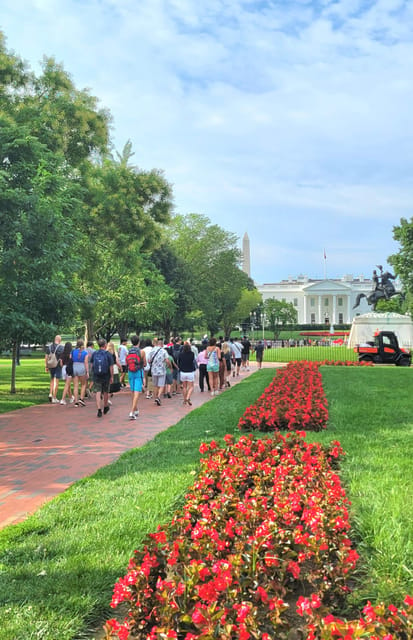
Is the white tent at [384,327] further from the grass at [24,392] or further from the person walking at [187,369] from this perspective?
the person walking at [187,369]

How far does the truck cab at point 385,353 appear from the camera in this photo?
26000 millimetres

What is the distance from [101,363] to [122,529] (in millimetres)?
6669

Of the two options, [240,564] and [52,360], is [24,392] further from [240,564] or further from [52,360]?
[240,564]

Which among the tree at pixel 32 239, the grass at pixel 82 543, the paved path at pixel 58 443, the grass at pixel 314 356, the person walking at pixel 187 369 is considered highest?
the tree at pixel 32 239

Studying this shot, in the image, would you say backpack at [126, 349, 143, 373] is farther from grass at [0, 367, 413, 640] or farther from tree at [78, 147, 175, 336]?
tree at [78, 147, 175, 336]

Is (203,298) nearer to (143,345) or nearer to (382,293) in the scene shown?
(382,293)

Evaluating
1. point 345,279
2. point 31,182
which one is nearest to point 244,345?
point 31,182

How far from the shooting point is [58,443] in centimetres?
808

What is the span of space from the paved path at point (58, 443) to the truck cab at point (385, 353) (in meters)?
15.7

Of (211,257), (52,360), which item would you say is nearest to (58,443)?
(52,360)

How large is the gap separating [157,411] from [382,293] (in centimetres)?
3023

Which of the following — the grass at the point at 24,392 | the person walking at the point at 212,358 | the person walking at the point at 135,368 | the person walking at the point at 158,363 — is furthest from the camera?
the person walking at the point at 212,358

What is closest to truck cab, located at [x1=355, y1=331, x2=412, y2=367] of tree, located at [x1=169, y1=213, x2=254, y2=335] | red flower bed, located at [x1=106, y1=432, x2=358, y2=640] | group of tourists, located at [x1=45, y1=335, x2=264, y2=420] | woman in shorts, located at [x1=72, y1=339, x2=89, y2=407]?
group of tourists, located at [x1=45, y1=335, x2=264, y2=420]

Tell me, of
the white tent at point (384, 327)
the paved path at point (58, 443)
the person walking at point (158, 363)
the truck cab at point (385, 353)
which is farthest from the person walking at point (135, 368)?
the white tent at point (384, 327)
